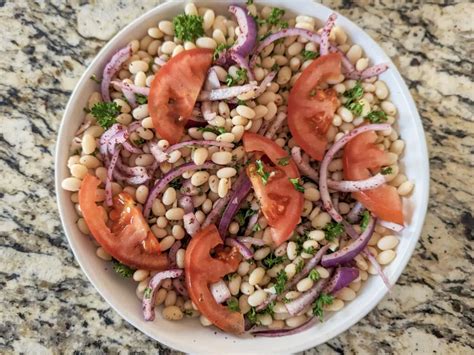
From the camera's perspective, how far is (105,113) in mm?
1503

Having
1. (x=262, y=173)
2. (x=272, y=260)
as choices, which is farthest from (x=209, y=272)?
(x=262, y=173)

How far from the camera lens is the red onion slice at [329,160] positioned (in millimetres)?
1529

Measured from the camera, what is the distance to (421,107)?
1.69m

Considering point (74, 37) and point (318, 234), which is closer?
point (318, 234)

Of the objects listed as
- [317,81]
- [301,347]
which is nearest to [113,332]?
[301,347]

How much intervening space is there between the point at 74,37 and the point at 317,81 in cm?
66

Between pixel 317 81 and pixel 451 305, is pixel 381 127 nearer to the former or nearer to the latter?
pixel 317 81

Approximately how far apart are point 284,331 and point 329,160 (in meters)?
0.44

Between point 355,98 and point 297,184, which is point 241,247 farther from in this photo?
point 355,98

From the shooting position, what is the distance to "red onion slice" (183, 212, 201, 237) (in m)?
1.51

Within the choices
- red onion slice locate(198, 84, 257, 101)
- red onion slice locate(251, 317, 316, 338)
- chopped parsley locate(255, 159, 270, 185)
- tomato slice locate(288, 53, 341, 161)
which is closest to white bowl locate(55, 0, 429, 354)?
red onion slice locate(251, 317, 316, 338)

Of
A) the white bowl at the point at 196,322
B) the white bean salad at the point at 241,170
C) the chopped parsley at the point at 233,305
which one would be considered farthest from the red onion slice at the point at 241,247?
the white bowl at the point at 196,322

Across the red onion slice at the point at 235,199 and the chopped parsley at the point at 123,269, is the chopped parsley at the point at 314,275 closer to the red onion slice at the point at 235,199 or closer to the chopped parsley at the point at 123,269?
the red onion slice at the point at 235,199

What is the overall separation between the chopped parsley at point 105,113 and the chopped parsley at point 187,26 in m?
0.23
